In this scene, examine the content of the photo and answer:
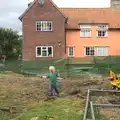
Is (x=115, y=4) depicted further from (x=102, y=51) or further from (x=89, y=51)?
(x=89, y=51)

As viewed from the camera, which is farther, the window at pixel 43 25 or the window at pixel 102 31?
the window at pixel 102 31

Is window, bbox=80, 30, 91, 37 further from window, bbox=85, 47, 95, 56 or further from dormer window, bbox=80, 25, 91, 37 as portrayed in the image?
window, bbox=85, 47, 95, 56

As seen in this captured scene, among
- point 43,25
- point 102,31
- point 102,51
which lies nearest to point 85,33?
point 102,31

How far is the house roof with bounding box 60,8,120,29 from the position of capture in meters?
53.2

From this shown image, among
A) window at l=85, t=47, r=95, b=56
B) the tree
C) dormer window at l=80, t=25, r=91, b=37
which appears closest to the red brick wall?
dormer window at l=80, t=25, r=91, b=37

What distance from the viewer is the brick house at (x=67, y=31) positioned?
50.7 metres

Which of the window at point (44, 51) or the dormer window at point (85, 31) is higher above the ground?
the dormer window at point (85, 31)

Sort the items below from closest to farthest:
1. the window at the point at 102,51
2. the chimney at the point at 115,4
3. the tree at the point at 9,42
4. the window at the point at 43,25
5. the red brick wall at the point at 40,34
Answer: the red brick wall at the point at 40,34
the window at the point at 43,25
the window at the point at 102,51
the chimney at the point at 115,4
the tree at the point at 9,42

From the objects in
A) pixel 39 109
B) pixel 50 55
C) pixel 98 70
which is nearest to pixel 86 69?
pixel 98 70

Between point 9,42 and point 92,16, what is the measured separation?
86.0 ft

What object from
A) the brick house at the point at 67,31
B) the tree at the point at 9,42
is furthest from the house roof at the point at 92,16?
the tree at the point at 9,42

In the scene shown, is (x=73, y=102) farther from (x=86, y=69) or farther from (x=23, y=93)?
(x=86, y=69)

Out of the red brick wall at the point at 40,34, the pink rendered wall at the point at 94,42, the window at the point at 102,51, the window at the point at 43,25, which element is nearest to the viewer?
the red brick wall at the point at 40,34

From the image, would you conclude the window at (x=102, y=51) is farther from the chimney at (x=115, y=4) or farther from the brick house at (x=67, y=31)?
the chimney at (x=115, y=4)
